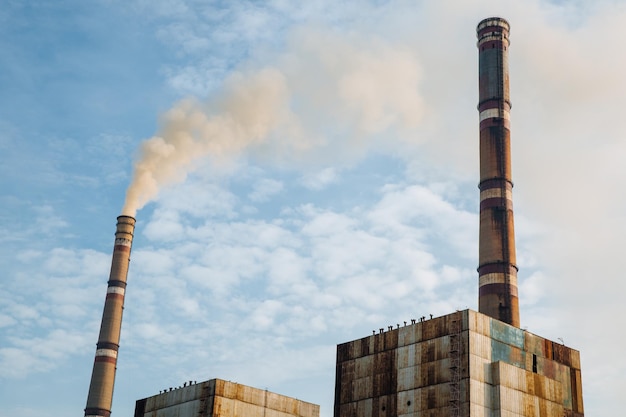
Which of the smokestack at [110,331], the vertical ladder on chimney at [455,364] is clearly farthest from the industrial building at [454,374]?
the smokestack at [110,331]

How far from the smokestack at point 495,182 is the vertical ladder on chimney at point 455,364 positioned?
16.0m

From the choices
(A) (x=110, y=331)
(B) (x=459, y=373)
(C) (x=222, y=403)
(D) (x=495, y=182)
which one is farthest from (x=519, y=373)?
(A) (x=110, y=331)

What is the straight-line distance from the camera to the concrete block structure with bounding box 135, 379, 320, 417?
178 feet

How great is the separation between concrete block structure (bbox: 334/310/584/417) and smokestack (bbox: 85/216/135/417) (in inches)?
1287

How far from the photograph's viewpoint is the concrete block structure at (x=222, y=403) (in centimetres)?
5422

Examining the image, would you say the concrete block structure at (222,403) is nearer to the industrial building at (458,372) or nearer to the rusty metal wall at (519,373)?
the industrial building at (458,372)

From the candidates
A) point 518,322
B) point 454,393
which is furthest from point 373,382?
point 518,322

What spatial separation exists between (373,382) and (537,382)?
1084cm

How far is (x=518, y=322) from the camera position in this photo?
65750mm

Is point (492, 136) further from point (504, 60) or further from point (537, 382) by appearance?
point (537, 382)

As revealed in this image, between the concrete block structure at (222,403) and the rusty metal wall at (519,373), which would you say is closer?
the rusty metal wall at (519,373)

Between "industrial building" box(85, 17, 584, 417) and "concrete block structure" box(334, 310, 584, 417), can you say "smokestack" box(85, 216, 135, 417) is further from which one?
"concrete block structure" box(334, 310, 584, 417)

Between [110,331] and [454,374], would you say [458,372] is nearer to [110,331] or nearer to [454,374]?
[454,374]

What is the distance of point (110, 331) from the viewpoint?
81938 mm
